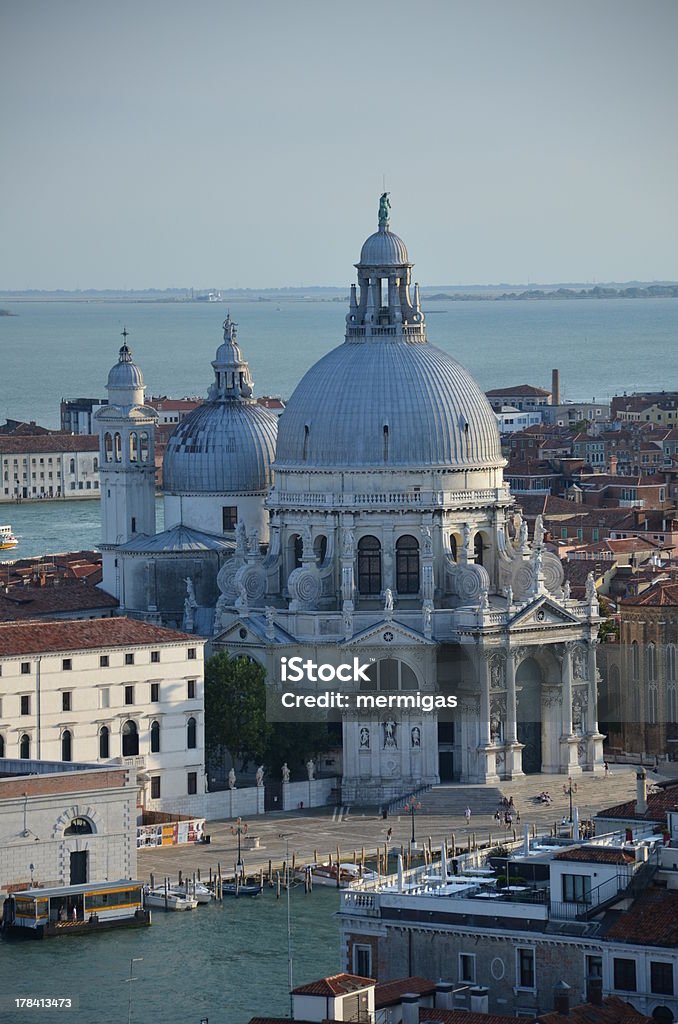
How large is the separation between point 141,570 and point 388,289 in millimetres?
6534

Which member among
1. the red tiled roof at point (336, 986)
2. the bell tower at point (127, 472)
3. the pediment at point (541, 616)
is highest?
the bell tower at point (127, 472)

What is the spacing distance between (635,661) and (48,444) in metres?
69.3

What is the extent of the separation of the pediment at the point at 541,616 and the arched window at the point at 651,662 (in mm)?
1321

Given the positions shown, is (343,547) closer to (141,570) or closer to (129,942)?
(141,570)

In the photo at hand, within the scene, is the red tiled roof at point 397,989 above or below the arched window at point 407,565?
below

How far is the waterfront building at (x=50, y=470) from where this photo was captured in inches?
5325

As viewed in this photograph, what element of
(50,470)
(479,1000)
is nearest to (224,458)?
(479,1000)

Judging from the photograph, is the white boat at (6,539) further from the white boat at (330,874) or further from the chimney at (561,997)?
the chimney at (561,997)

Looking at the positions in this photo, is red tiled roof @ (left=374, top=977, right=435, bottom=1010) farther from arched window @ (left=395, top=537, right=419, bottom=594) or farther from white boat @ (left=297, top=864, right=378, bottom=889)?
arched window @ (left=395, top=537, right=419, bottom=594)

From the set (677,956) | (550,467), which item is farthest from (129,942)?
(550,467)

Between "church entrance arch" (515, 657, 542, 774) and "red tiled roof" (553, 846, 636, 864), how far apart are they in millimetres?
26363

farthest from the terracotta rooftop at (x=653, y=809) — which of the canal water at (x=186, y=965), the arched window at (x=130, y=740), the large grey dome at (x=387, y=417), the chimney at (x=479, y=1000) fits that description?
the large grey dome at (x=387, y=417)

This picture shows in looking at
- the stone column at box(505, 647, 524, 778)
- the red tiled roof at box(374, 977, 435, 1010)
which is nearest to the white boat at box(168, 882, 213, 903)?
the stone column at box(505, 647, 524, 778)

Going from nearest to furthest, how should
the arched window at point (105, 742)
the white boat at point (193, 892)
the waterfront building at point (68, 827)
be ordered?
the waterfront building at point (68, 827) < the white boat at point (193, 892) < the arched window at point (105, 742)
